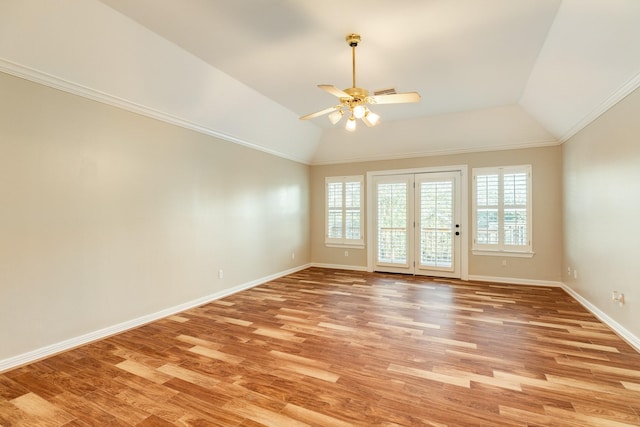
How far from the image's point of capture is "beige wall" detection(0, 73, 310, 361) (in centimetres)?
272

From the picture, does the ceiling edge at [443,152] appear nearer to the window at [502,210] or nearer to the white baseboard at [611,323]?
the window at [502,210]

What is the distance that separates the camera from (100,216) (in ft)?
10.9

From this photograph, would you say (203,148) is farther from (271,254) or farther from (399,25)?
(399,25)

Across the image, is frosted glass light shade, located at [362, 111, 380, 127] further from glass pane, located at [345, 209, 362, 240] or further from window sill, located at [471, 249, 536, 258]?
window sill, located at [471, 249, 536, 258]

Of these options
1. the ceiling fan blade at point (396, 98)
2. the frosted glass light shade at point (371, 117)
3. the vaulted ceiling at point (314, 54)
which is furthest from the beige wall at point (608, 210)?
the frosted glass light shade at point (371, 117)

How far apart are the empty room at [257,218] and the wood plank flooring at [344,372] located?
0.07ft

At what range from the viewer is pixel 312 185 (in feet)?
24.7

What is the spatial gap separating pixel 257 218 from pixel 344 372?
3.65m

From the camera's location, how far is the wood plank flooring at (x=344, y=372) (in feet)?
6.70

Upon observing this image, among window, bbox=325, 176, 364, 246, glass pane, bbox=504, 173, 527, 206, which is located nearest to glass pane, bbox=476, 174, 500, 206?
glass pane, bbox=504, 173, 527, 206

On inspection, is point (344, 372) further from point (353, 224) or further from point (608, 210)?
point (353, 224)

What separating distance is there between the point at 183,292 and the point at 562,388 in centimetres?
422

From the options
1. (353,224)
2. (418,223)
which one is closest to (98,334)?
(353,224)

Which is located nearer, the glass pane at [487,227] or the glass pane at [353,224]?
the glass pane at [487,227]
